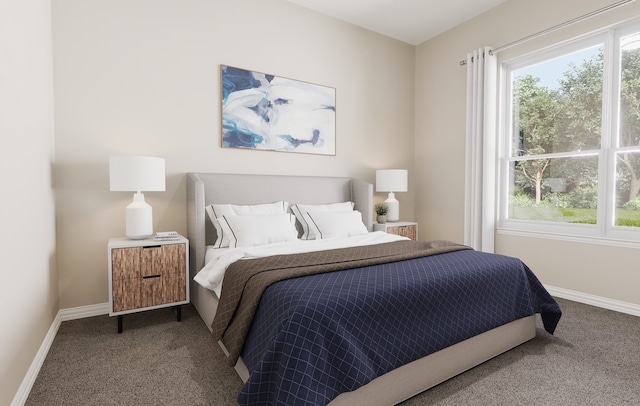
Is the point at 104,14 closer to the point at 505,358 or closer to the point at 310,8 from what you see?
the point at 310,8

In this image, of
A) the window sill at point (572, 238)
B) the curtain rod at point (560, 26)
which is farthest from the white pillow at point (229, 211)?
the curtain rod at point (560, 26)

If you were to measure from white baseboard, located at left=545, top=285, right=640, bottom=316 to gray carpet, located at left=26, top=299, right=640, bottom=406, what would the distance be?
28 centimetres

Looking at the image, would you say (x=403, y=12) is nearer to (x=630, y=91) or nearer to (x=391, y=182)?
(x=391, y=182)

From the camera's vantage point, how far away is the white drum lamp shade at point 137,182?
253 cm

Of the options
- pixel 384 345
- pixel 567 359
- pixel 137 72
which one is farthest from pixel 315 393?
pixel 137 72

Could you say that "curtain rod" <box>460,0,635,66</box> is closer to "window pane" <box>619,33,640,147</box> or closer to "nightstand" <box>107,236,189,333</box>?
"window pane" <box>619,33,640,147</box>

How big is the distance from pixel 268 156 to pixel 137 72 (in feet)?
4.58

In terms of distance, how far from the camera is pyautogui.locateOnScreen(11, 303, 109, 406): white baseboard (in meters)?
1.67

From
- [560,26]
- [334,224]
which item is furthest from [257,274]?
[560,26]

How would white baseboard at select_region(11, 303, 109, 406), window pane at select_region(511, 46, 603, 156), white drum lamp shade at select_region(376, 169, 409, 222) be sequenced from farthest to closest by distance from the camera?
white drum lamp shade at select_region(376, 169, 409, 222) < window pane at select_region(511, 46, 603, 156) < white baseboard at select_region(11, 303, 109, 406)

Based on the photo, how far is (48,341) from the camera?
227cm

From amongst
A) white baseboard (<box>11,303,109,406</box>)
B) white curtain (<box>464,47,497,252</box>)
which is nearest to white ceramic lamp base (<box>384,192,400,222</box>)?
white curtain (<box>464,47,497,252</box>)

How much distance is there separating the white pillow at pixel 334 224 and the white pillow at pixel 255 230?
344mm

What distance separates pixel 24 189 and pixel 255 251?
1.36 meters
